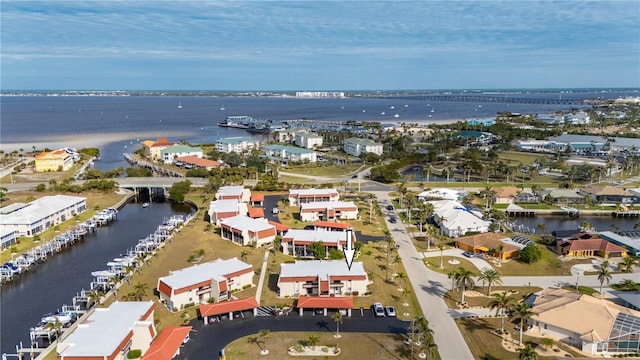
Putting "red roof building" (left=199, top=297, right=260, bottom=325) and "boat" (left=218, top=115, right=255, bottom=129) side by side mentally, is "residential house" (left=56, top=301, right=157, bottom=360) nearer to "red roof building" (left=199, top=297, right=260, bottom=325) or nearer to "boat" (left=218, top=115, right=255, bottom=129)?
"red roof building" (left=199, top=297, right=260, bottom=325)

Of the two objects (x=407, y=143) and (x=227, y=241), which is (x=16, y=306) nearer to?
(x=227, y=241)

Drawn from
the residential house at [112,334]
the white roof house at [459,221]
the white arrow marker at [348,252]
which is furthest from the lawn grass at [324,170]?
the residential house at [112,334]

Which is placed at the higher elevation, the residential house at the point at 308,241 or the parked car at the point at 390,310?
the residential house at the point at 308,241

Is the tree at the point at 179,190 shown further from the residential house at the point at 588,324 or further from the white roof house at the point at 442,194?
the residential house at the point at 588,324

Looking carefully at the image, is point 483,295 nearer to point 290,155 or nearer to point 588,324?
point 588,324

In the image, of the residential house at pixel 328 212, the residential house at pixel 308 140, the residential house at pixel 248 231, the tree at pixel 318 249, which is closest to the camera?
the tree at pixel 318 249

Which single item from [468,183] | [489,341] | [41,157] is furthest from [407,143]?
[489,341]
